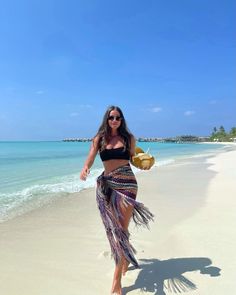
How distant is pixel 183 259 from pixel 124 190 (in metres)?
1.42

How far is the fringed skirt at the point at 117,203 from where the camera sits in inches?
141

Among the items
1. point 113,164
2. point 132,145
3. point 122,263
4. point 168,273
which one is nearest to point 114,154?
point 113,164

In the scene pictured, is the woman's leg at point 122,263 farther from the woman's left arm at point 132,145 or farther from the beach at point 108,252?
the woman's left arm at point 132,145

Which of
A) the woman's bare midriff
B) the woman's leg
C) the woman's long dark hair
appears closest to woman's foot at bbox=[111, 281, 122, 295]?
the woman's leg

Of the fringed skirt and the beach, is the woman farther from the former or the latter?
the beach

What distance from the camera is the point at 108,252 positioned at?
452cm

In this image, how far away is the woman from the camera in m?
3.59

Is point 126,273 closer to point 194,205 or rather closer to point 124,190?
point 124,190

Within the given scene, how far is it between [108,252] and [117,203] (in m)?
1.22

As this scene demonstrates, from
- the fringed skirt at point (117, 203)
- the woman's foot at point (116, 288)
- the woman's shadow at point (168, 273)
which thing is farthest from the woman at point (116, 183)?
the woman's shadow at point (168, 273)

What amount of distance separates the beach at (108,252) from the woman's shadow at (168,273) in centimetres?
1

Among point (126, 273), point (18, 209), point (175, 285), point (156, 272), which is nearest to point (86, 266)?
point (126, 273)

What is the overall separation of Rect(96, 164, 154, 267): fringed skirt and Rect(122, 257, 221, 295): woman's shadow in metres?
0.28

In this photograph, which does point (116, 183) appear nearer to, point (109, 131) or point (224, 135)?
point (109, 131)
